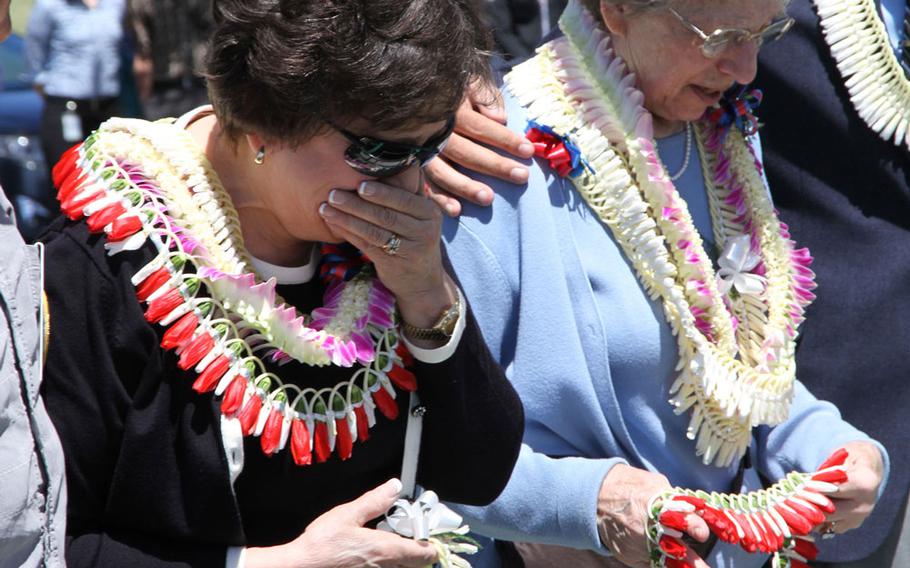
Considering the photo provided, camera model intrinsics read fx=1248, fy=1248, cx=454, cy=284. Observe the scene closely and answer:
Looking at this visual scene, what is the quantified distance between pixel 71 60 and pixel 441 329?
5454mm

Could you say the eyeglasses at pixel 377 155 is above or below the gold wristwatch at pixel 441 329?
above

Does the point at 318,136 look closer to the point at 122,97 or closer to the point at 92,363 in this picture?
the point at 92,363

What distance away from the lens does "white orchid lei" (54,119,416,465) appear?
175 centimetres

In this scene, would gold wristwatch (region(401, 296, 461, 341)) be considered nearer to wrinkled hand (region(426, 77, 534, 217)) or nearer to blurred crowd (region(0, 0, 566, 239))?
wrinkled hand (region(426, 77, 534, 217))

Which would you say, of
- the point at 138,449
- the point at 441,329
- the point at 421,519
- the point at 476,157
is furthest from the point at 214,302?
the point at 476,157

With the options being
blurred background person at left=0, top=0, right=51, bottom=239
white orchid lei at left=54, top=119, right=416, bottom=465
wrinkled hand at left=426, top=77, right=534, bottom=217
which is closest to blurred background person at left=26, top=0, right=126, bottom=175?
blurred background person at left=0, top=0, right=51, bottom=239

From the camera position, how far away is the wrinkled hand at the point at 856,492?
2404 millimetres

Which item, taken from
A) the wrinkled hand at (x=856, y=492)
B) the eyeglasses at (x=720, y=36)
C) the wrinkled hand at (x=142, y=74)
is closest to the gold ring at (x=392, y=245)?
the eyeglasses at (x=720, y=36)

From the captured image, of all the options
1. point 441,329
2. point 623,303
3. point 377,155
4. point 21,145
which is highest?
point 377,155

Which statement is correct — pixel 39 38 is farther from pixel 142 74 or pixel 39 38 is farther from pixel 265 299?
pixel 265 299

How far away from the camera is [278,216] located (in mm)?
1861

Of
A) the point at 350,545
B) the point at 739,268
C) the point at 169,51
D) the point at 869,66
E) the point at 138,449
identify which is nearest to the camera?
the point at 138,449

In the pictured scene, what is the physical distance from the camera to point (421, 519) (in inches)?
76.0

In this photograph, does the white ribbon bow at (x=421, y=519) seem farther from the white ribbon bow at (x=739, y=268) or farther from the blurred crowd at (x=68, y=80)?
the blurred crowd at (x=68, y=80)
